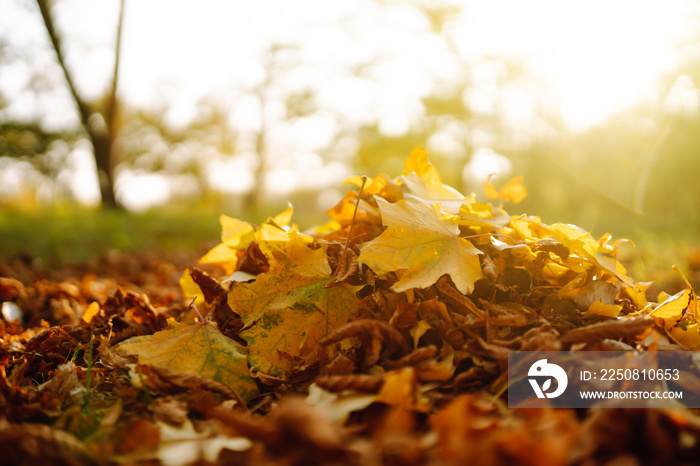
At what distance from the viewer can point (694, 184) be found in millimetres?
11289

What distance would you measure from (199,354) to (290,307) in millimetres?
258

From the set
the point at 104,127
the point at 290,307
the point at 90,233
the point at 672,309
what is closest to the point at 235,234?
the point at 290,307

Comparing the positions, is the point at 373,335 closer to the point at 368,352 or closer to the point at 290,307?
the point at 368,352

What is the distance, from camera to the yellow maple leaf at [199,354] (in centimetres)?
115

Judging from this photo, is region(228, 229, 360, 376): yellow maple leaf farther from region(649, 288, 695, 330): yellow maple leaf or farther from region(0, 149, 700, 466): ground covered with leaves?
region(649, 288, 695, 330): yellow maple leaf

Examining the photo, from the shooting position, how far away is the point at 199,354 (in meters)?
1.19

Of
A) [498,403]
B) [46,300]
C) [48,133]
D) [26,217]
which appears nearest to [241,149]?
[48,133]

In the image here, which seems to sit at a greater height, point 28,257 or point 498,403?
point 498,403

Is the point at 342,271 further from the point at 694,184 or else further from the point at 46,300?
the point at 694,184

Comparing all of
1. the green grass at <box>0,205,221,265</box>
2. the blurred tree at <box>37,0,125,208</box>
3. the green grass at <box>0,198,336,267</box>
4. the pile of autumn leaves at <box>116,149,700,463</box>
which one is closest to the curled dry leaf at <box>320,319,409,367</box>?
the pile of autumn leaves at <box>116,149,700,463</box>

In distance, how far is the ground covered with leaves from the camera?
75 cm

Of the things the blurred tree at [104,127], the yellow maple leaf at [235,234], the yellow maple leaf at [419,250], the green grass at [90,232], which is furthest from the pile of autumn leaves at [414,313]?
the blurred tree at [104,127]

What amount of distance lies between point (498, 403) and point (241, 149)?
20.1 m

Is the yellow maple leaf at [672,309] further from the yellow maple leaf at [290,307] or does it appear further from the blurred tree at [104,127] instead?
the blurred tree at [104,127]
